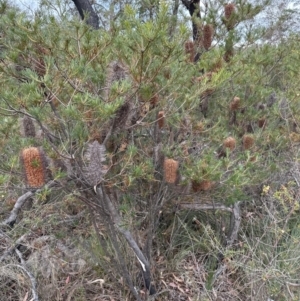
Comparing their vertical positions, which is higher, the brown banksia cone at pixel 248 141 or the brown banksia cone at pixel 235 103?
the brown banksia cone at pixel 235 103

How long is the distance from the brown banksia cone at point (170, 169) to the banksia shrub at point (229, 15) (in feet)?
5.94

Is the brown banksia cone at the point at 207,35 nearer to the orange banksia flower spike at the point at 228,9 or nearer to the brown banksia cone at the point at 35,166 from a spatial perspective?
the orange banksia flower spike at the point at 228,9

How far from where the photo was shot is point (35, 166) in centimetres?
175

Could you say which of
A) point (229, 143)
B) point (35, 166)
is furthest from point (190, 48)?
point (35, 166)

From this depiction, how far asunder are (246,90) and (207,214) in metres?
1.13

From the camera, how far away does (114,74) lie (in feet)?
6.04

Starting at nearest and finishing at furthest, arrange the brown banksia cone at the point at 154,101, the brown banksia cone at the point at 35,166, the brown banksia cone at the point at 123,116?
the brown banksia cone at the point at 35,166
the brown banksia cone at the point at 123,116
the brown banksia cone at the point at 154,101

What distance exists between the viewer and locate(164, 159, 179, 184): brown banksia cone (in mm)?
2164

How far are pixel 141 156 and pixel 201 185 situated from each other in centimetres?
→ 45

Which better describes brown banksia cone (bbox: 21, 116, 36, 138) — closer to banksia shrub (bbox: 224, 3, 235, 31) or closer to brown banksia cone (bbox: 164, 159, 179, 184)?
brown banksia cone (bbox: 164, 159, 179, 184)

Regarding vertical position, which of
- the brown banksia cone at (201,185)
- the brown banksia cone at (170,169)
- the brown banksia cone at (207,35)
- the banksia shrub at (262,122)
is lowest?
the brown banksia cone at (201,185)

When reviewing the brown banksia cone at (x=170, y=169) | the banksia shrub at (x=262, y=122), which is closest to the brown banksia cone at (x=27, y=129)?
the brown banksia cone at (x=170, y=169)

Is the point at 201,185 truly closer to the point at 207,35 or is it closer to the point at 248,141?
the point at 248,141

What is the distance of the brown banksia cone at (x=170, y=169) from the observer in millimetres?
2164
